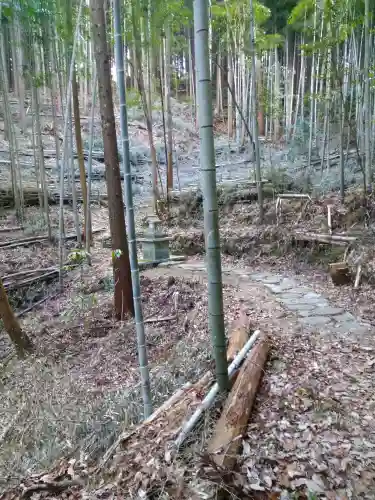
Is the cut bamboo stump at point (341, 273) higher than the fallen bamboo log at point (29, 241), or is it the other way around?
the fallen bamboo log at point (29, 241)

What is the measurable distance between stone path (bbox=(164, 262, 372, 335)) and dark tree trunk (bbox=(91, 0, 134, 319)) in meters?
1.79

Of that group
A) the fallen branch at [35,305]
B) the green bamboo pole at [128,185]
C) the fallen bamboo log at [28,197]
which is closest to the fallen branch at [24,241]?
the fallen bamboo log at [28,197]

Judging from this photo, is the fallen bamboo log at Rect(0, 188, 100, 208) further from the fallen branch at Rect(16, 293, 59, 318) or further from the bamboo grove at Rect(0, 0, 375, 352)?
the fallen branch at Rect(16, 293, 59, 318)

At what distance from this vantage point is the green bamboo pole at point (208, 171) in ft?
5.48

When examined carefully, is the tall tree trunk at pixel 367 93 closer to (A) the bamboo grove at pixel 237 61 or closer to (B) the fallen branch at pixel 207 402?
(A) the bamboo grove at pixel 237 61

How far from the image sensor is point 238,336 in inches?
112

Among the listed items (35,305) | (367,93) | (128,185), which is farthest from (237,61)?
(128,185)

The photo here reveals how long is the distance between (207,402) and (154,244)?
14.8ft

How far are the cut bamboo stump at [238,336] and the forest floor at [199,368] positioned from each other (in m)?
0.19

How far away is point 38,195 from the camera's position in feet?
33.5

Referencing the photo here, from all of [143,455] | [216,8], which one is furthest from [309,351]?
[216,8]

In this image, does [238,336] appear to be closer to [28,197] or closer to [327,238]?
[327,238]

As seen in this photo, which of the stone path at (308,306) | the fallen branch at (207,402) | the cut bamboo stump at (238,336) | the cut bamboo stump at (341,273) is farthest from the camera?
the cut bamboo stump at (341,273)

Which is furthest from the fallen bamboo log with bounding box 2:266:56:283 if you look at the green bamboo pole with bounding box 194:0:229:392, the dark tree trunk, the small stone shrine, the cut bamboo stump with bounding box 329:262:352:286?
the green bamboo pole with bounding box 194:0:229:392
